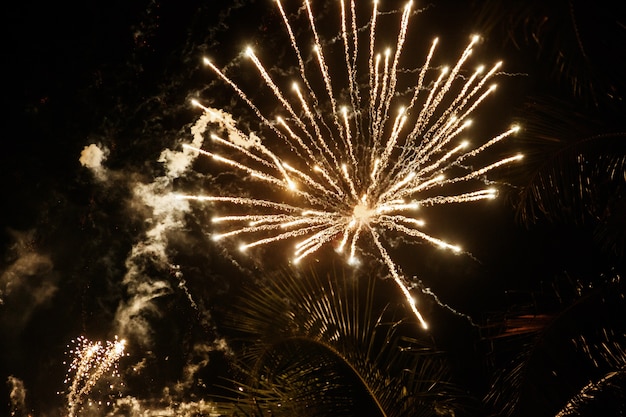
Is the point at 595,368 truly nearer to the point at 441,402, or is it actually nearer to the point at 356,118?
the point at 441,402

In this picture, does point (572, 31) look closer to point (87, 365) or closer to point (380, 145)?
point (380, 145)

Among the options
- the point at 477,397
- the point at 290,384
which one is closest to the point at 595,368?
the point at 477,397

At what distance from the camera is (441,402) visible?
3295mm

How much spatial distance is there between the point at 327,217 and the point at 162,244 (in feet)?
21.8

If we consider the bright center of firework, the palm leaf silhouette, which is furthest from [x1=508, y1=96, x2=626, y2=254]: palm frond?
the bright center of firework

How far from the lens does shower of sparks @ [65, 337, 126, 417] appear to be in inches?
643

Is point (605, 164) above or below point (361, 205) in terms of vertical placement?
below

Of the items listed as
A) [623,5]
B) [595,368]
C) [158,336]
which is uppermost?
[158,336]

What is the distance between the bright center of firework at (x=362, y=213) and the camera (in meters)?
8.71

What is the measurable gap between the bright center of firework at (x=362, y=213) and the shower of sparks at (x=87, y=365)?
1097cm

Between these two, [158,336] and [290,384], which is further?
[158,336]

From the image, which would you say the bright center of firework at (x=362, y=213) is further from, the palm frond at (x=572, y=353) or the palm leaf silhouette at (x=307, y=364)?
the palm leaf silhouette at (x=307, y=364)

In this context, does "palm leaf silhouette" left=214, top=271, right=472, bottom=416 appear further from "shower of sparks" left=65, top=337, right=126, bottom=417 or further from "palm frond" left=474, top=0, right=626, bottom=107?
"shower of sparks" left=65, top=337, right=126, bottom=417

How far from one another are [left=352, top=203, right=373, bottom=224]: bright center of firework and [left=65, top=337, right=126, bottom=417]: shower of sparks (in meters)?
11.0
